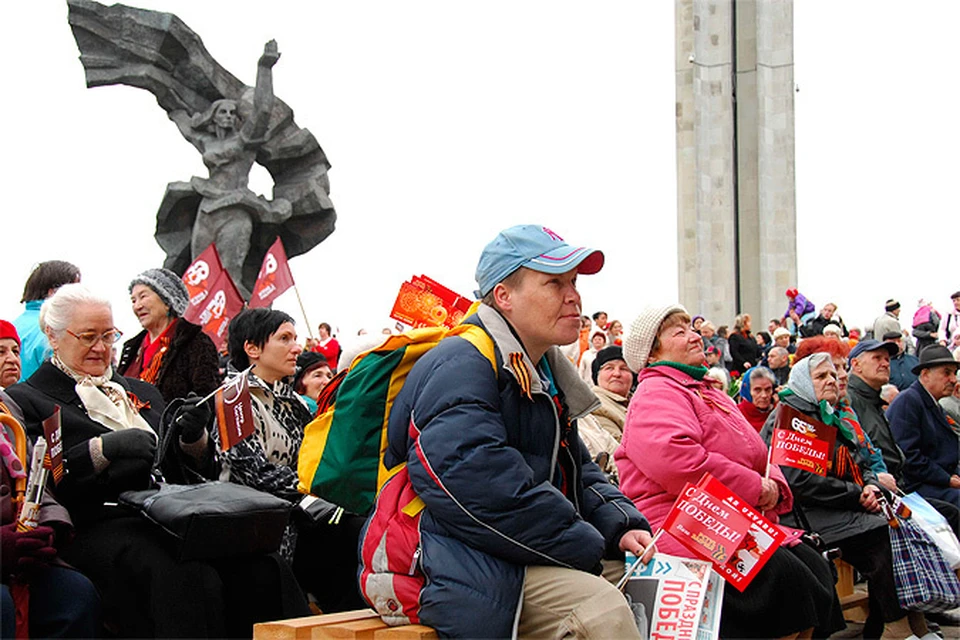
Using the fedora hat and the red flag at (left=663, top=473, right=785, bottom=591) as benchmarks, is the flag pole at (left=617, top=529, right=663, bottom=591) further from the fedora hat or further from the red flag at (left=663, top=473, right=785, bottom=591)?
the fedora hat

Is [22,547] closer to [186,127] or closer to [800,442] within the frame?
[800,442]

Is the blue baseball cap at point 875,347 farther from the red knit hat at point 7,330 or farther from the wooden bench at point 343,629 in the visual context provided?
the red knit hat at point 7,330

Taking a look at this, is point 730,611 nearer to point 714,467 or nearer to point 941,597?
point 714,467

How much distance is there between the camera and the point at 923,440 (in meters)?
8.16

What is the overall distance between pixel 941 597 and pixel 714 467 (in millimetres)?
2388

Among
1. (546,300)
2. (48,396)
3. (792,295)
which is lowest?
(792,295)

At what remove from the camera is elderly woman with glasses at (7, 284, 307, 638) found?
4418mm

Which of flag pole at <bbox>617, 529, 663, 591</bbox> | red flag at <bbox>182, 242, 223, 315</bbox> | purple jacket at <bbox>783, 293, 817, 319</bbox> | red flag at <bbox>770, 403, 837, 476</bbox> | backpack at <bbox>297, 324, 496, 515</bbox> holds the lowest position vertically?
purple jacket at <bbox>783, 293, 817, 319</bbox>

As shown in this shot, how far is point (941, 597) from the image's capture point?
6.66 metres

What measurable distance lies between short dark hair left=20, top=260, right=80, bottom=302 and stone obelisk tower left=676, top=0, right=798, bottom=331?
78.8 ft

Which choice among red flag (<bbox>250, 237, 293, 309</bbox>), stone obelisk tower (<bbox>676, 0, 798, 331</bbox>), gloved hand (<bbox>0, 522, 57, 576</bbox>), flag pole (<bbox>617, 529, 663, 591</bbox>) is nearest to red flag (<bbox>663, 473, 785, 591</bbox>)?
flag pole (<bbox>617, 529, 663, 591</bbox>)

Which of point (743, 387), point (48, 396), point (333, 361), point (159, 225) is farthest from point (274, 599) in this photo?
point (159, 225)

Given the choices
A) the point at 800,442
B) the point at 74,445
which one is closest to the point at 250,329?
the point at 74,445

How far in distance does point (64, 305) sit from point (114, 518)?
0.88 meters
